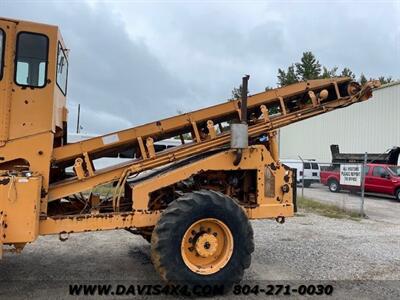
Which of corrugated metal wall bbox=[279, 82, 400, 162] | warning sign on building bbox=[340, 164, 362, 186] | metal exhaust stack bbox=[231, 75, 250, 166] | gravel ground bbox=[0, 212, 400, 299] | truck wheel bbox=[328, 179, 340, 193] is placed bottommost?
gravel ground bbox=[0, 212, 400, 299]

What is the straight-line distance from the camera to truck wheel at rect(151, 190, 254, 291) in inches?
223

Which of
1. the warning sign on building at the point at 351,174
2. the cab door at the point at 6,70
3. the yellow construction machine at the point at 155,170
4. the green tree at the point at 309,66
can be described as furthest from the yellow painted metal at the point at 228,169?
the green tree at the point at 309,66

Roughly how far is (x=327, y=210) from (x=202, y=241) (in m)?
11.6

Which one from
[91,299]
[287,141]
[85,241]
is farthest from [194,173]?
[287,141]

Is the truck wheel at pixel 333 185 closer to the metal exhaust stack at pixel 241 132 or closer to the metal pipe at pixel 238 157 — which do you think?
the metal pipe at pixel 238 157

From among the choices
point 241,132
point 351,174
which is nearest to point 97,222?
point 241,132

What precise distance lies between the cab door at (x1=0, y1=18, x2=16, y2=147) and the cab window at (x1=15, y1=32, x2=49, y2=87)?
8cm

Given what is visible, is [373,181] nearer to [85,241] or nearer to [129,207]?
[85,241]

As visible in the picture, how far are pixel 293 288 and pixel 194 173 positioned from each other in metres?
2.12

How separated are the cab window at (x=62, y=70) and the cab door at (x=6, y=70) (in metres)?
0.67

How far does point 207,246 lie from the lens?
234 inches

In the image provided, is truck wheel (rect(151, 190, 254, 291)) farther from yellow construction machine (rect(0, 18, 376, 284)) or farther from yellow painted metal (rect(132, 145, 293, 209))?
yellow painted metal (rect(132, 145, 293, 209))

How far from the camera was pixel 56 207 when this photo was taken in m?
6.64

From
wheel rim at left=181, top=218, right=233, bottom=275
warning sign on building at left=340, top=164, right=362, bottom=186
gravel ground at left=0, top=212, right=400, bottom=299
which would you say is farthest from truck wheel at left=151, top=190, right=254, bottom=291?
warning sign on building at left=340, top=164, right=362, bottom=186
